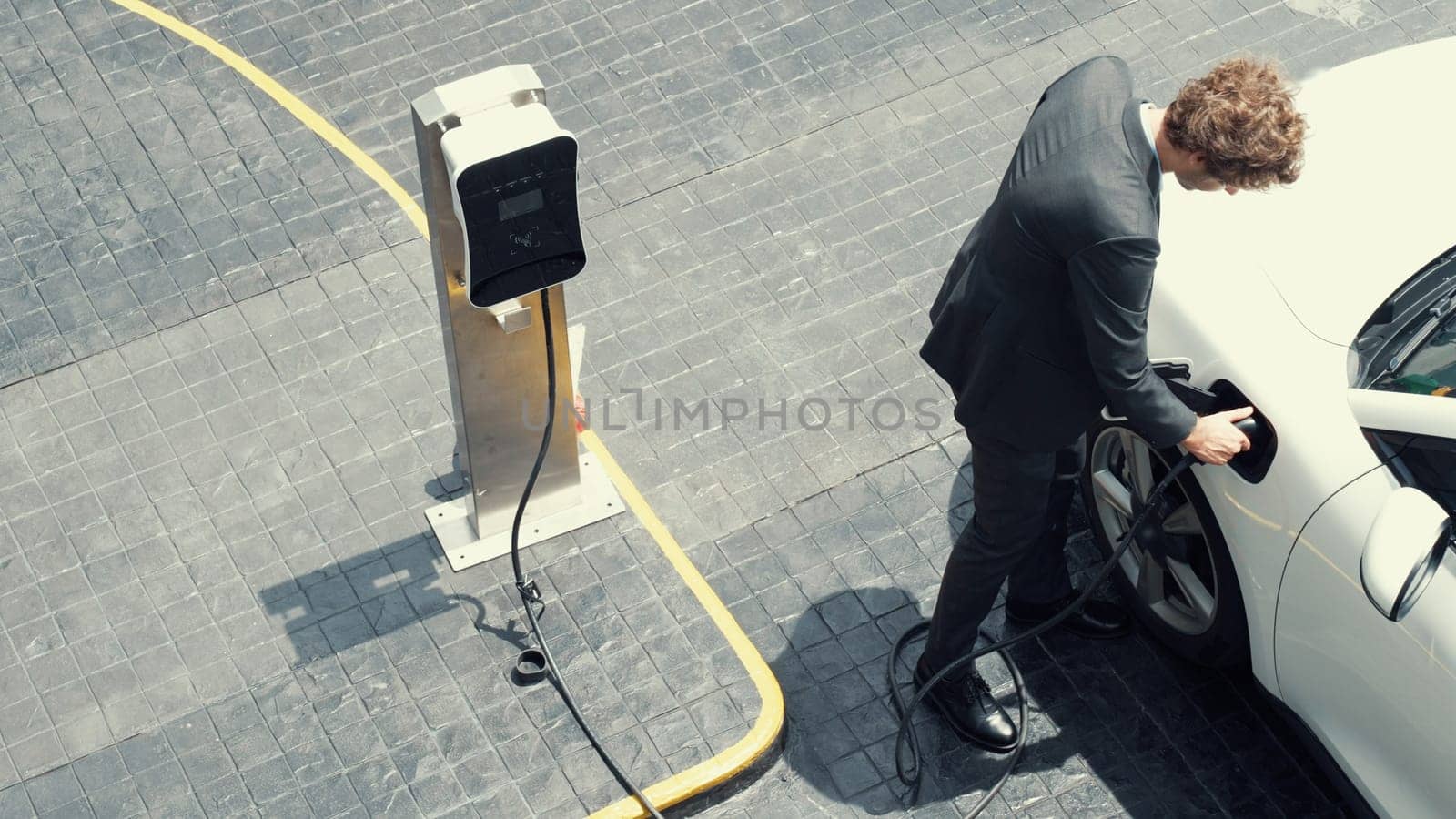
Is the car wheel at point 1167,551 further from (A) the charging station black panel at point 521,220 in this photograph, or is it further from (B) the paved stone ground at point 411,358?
(A) the charging station black panel at point 521,220

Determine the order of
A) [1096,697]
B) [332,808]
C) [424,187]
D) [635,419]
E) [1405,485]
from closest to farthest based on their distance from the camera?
[1405,485], [424,187], [332,808], [1096,697], [635,419]

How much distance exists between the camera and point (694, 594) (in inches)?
203

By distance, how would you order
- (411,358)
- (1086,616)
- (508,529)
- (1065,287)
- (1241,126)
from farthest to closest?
(411,358)
(508,529)
(1086,616)
(1065,287)
(1241,126)

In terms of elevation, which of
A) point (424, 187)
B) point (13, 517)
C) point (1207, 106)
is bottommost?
point (13, 517)

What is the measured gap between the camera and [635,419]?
566 cm

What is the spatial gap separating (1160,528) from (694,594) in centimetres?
150

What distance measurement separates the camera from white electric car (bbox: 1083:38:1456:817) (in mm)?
3930

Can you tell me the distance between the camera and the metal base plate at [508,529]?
522 centimetres

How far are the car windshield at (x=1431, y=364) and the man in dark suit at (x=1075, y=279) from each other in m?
0.44

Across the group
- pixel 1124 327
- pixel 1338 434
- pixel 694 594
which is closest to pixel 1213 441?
pixel 1338 434

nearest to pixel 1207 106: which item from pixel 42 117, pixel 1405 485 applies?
pixel 1405 485

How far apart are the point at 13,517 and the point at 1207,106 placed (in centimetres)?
407

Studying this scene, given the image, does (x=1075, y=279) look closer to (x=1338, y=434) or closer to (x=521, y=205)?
(x=1338, y=434)

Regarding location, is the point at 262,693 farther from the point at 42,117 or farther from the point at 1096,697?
the point at 42,117
